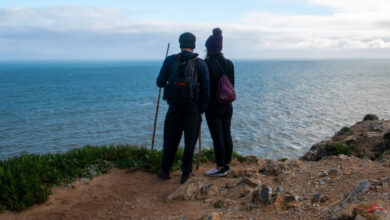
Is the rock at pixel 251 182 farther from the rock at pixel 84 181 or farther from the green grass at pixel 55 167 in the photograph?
the rock at pixel 84 181

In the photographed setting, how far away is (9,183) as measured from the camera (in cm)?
567

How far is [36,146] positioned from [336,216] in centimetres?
2245

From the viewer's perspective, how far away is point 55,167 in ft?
22.0

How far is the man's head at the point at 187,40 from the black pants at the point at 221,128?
1269mm

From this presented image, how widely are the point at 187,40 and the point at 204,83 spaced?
0.85 m

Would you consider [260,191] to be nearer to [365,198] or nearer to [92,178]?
[365,198]

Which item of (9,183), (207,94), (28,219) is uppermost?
(207,94)

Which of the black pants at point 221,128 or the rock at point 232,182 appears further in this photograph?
the black pants at point 221,128

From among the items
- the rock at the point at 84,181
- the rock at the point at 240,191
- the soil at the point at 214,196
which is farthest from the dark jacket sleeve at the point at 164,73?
the rock at the point at 84,181

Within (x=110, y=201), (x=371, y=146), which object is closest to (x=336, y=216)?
(x=110, y=201)

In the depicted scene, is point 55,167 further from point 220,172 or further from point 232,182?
point 232,182

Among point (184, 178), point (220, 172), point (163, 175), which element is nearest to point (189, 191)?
point (184, 178)

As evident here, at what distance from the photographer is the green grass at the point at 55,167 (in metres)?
5.53

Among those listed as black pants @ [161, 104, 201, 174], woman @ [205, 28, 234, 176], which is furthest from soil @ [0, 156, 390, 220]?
woman @ [205, 28, 234, 176]
